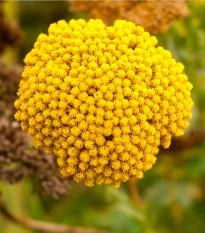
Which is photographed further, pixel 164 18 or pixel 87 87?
pixel 164 18

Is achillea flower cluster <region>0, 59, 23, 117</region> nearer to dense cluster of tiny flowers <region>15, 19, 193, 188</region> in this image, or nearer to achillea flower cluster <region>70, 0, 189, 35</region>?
dense cluster of tiny flowers <region>15, 19, 193, 188</region>

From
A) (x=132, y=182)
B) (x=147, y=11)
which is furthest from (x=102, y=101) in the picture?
(x=132, y=182)

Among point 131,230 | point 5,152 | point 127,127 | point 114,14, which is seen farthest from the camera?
point 131,230

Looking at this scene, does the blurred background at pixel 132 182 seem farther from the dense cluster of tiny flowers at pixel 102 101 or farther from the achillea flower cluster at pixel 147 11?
the dense cluster of tiny flowers at pixel 102 101

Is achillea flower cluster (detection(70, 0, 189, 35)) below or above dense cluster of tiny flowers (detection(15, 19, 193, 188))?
above

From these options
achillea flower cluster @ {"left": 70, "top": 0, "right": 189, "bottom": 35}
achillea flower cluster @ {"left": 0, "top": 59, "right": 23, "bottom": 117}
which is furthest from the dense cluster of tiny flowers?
achillea flower cluster @ {"left": 0, "top": 59, "right": 23, "bottom": 117}

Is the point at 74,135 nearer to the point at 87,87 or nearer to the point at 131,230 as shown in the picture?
the point at 87,87

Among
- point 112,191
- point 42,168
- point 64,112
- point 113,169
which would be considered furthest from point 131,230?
point 64,112

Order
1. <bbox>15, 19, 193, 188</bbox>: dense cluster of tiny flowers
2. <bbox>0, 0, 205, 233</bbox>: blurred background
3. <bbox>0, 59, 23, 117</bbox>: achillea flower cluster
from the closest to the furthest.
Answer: <bbox>15, 19, 193, 188</bbox>: dense cluster of tiny flowers
<bbox>0, 0, 205, 233</bbox>: blurred background
<bbox>0, 59, 23, 117</bbox>: achillea flower cluster
